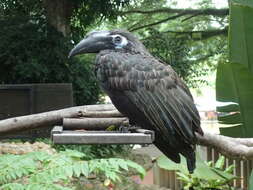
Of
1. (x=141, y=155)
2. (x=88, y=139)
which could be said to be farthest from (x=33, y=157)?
(x=141, y=155)

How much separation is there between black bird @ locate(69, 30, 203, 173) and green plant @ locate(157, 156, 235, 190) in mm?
1904

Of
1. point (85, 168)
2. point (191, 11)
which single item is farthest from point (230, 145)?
point (191, 11)

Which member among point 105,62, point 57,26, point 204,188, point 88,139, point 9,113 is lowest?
point 204,188

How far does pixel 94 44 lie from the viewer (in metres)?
1.92

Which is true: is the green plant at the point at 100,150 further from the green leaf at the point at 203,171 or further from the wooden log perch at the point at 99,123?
the wooden log perch at the point at 99,123

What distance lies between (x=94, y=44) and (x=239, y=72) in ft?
5.08

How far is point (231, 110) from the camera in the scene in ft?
11.0

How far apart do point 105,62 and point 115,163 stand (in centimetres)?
91

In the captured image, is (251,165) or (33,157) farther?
(251,165)

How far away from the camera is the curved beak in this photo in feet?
6.18

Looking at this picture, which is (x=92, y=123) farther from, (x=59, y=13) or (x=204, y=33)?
Result: (x=204, y=33)

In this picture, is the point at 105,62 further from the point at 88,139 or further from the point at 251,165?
the point at 251,165

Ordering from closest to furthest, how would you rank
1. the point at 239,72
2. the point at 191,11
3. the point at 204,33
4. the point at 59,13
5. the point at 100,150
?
the point at 239,72 < the point at 100,150 < the point at 59,13 < the point at 204,33 < the point at 191,11

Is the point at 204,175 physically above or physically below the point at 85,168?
below
